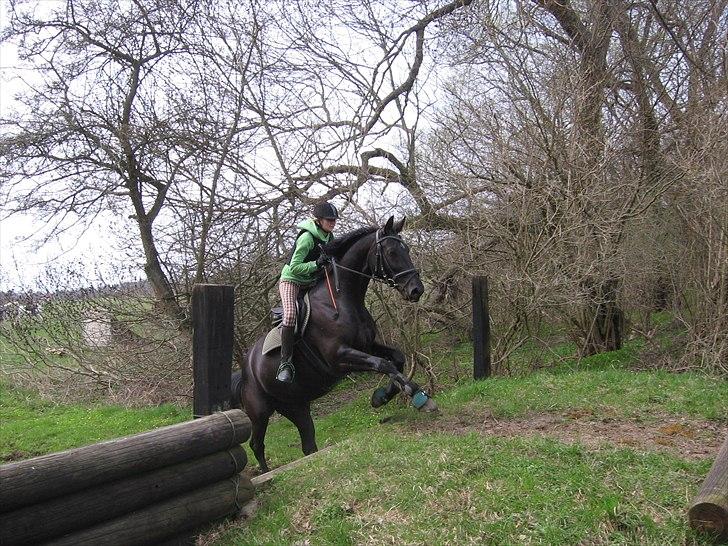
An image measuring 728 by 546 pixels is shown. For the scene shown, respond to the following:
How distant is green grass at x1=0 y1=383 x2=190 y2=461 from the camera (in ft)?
36.1

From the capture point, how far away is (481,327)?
368 inches

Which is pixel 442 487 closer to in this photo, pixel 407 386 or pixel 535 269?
pixel 407 386

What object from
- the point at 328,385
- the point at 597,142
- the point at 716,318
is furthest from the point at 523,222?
the point at 328,385

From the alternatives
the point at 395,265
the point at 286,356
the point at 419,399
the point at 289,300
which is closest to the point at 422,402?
the point at 419,399

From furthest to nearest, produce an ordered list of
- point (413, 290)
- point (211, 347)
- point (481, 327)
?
point (481, 327) → point (413, 290) → point (211, 347)

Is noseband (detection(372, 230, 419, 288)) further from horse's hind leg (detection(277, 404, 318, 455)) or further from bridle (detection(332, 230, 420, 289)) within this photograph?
horse's hind leg (detection(277, 404, 318, 455))

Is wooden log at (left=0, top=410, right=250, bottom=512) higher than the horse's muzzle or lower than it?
lower

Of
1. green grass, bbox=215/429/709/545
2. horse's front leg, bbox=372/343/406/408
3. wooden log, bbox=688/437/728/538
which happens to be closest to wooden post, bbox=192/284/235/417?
green grass, bbox=215/429/709/545

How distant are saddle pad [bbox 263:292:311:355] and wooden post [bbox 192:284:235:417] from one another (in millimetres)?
1133

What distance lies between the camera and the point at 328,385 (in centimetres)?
714

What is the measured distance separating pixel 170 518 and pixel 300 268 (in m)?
3.11

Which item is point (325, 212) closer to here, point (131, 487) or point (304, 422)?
point (304, 422)

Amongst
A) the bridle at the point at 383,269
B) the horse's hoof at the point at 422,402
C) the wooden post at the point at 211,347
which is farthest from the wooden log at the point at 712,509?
the wooden post at the point at 211,347

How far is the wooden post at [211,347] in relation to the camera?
557 centimetres
